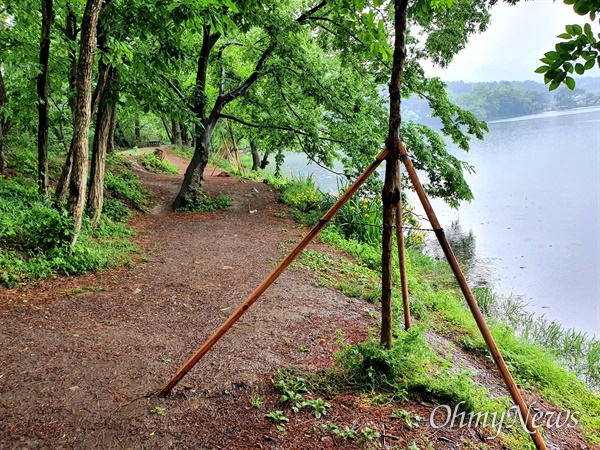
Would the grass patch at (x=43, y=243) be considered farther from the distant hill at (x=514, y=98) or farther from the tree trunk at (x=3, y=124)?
the distant hill at (x=514, y=98)

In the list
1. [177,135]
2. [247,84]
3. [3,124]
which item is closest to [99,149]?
[3,124]

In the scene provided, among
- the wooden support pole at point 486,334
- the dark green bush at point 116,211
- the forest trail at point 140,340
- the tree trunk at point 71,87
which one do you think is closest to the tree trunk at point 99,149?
the tree trunk at point 71,87

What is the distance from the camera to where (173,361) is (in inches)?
122

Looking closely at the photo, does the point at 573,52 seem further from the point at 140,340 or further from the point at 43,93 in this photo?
the point at 43,93

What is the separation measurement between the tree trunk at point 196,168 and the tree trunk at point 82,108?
4.28 metres

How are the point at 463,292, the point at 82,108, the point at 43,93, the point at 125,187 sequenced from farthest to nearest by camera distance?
the point at 125,187, the point at 43,93, the point at 82,108, the point at 463,292

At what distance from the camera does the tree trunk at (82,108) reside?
4.79 metres

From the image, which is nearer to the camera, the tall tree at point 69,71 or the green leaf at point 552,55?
the green leaf at point 552,55

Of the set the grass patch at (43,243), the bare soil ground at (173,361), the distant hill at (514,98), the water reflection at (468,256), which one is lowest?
the water reflection at (468,256)

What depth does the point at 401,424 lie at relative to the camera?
96.2 inches

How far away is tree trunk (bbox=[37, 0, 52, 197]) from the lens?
18.7 feet

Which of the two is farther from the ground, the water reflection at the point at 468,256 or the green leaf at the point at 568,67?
the green leaf at the point at 568,67

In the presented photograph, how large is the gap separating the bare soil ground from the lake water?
189 inches

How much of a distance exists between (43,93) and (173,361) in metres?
5.38
